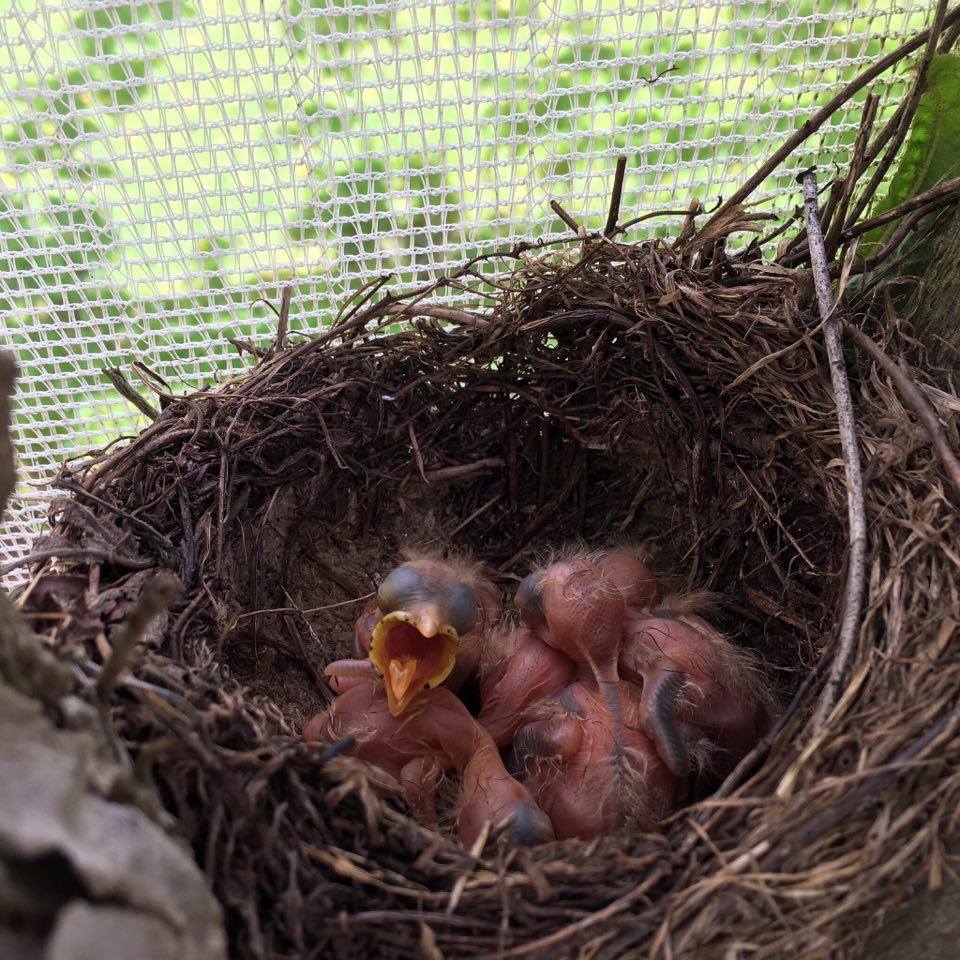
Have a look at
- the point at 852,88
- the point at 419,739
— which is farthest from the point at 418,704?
the point at 852,88

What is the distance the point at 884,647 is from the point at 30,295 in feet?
4.31

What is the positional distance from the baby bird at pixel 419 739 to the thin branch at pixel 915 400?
60 centimetres

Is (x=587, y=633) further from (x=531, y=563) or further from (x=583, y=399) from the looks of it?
(x=583, y=399)

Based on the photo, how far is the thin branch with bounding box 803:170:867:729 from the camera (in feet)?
2.90

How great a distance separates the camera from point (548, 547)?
4.72 ft

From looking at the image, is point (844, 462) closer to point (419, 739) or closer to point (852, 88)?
point (852, 88)

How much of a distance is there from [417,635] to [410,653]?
0.08ft

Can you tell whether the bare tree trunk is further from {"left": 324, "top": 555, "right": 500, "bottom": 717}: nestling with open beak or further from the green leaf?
{"left": 324, "top": 555, "right": 500, "bottom": 717}: nestling with open beak

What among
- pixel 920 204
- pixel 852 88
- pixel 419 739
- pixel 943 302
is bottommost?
pixel 419 739

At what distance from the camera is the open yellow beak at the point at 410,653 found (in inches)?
43.1

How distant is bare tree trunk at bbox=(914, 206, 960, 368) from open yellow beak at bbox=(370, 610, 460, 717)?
700 mm

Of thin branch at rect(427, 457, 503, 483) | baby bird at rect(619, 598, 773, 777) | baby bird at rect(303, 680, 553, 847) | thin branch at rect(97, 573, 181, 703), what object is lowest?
baby bird at rect(303, 680, 553, 847)

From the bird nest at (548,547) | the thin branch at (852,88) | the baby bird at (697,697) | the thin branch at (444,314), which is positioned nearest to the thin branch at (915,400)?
the bird nest at (548,547)

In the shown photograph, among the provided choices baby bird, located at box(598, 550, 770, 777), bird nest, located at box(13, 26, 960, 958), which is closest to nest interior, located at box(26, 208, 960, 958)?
bird nest, located at box(13, 26, 960, 958)
